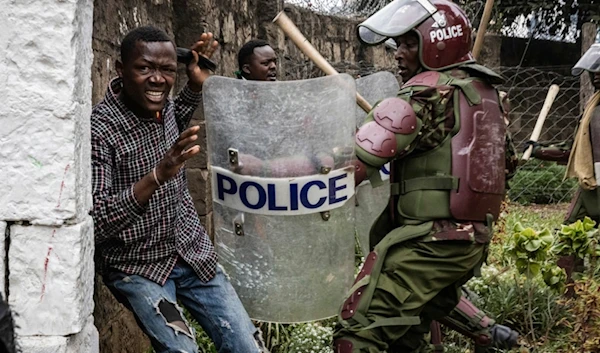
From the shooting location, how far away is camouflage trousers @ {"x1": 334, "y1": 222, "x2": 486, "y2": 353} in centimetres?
313

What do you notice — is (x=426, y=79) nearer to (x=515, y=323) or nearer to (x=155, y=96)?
(x=155, y=96)

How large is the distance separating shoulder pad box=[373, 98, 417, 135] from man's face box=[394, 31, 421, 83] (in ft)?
1.01

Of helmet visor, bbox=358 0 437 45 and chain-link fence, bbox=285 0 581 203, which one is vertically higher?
helmet visor, bbox=358 0 437 45

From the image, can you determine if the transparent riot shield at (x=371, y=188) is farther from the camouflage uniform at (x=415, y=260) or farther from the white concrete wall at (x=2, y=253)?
the white concrete wall at (x=2, y=253)

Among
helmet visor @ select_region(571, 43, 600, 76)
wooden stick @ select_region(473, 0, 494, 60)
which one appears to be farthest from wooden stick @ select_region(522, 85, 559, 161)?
wooden stick @ select_region(473, 0, 494, 60)

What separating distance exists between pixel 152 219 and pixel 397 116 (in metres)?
1.01

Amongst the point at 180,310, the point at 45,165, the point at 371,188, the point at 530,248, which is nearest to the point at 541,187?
the point at 530,248

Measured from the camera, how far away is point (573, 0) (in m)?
10.7

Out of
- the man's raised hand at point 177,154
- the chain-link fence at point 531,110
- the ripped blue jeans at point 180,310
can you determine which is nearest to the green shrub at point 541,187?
the chain-link fence at point 531,110

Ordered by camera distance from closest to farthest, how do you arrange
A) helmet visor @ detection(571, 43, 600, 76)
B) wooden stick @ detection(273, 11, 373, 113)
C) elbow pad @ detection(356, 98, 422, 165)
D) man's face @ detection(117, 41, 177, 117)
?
man's face @ detection(117, 41, 177, 117) < elbow pad @ detection(356, 98, 422, 165) < wooden stick @ detection(273, 11, 373, 113) < helmet visor @ detection(571, 43, 600, 76)

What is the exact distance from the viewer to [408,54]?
3.28 metres

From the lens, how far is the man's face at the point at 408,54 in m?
3.25

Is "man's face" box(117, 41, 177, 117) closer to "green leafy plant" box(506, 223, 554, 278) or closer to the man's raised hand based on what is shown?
the man's raised hand

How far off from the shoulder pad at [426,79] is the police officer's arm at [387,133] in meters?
0.15
